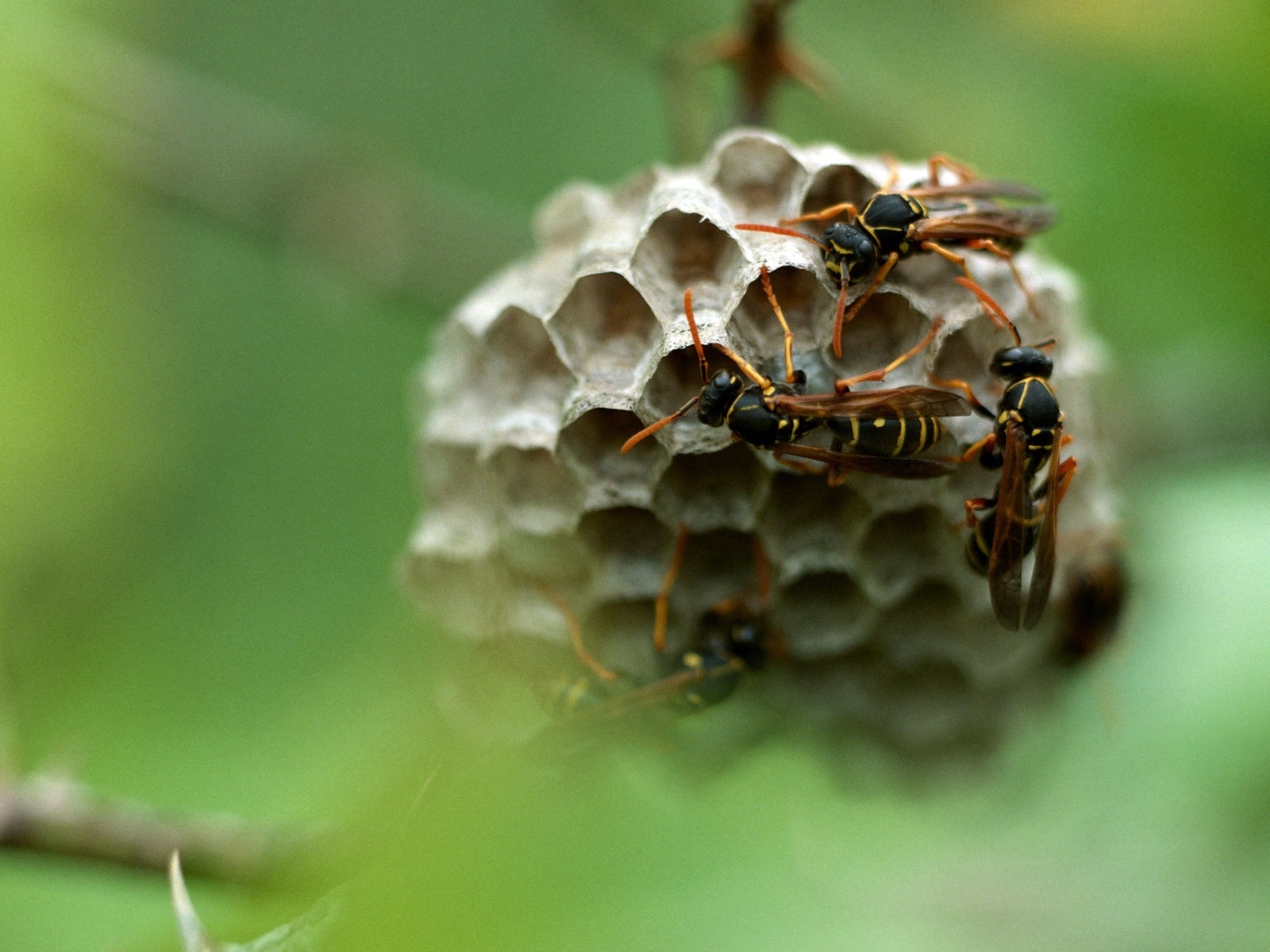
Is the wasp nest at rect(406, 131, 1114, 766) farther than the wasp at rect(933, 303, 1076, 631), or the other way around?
the wasp nest at rect(406, 131, 1114, 766)

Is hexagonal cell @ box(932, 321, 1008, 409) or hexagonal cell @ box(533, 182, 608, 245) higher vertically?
hexagonal cell @ box(533, 182, 608, 245)

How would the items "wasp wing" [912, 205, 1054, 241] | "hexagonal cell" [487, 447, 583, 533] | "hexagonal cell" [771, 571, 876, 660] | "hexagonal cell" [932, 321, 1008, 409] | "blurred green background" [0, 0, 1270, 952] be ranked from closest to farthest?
"blurred green background" [0, 0, 1270, 952], "wasp wing" [912, 205, 1054, 241], "hexagonal cell" [932, 321, 1008, 409], "hexagonal cell" [487, 447, 583, 533], "hexagonal cell" [771, 571, 876, 660]

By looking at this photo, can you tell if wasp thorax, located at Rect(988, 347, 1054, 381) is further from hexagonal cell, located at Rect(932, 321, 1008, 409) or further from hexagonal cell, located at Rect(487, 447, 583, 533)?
hexagonal cell, located at Rect(487, 447, 583, 533)

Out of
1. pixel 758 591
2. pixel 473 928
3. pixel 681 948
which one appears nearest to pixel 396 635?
pixel 758 591

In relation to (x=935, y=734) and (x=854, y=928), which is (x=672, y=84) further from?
(x=854, y=928)

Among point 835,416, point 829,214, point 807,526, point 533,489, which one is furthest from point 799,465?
point 533,489

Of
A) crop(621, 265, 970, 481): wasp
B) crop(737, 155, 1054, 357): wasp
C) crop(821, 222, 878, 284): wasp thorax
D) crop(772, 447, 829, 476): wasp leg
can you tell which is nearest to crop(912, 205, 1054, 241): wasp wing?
crop(737, 155, 1054, 357): wasp

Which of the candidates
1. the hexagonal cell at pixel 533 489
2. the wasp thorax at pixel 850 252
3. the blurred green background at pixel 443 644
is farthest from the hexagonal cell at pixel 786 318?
the blurred green background at pixel 443 644

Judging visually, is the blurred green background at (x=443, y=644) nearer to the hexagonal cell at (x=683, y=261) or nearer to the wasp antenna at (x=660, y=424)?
the wasp antenna at (x=660, y=424)
